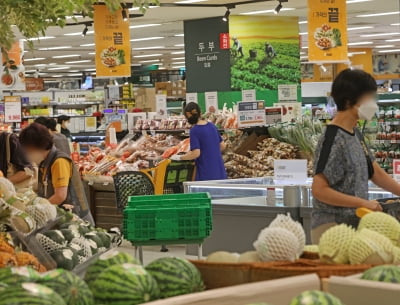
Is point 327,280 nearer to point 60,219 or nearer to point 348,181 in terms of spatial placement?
point 348,181

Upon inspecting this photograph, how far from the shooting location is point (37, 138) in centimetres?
681

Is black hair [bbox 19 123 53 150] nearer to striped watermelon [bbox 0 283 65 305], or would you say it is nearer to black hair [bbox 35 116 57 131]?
black hair [bbox 35 116 57 131]

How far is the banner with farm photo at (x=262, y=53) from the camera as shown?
651 inches

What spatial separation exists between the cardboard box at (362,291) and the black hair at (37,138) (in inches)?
181

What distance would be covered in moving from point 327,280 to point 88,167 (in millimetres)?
10325

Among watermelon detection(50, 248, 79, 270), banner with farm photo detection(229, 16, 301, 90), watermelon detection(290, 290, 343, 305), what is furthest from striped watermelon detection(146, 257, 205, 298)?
banner with farm photo detection(229, 16, 301, 90)

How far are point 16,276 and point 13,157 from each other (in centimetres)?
616

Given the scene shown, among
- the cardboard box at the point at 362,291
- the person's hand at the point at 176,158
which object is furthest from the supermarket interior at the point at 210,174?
the person's hand at the point at 176,158

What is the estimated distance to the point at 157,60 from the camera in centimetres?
3350

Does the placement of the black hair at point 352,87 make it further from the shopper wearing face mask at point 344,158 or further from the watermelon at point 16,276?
the watermelon at point 16,276

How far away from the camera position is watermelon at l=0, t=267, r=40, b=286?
2.44 meters

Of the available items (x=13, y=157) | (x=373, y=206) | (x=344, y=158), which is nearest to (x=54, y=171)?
(x=13, y=157)

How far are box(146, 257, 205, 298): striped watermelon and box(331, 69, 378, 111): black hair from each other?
2.27 m

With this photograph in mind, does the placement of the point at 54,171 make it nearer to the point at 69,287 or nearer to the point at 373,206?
the point at 373,206
